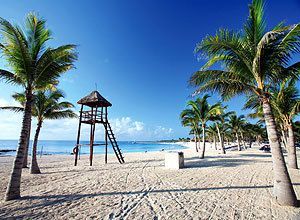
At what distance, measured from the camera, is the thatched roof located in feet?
47.9

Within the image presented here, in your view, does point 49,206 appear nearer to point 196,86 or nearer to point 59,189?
point 59,189

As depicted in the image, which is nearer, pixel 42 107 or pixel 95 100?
pixel 42 107

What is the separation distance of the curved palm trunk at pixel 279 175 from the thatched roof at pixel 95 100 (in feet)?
40.7

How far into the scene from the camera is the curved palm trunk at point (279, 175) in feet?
14.9

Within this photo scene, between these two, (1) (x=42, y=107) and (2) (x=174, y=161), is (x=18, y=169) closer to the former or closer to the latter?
(1) (x=42, y=107)

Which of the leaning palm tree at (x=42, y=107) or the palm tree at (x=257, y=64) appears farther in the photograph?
the leaning palm tree at (x=42, y=107)

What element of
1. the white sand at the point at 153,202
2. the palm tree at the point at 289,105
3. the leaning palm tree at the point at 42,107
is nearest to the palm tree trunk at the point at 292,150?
the palm tree at the point at 289,105

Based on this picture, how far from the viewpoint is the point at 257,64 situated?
515 cm

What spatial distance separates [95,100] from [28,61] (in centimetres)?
846

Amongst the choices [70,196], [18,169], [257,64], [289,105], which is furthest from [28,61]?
[289,105]

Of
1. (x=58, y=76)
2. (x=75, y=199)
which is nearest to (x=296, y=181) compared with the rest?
(x=75, y=199)

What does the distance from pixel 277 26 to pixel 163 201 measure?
20.9 feet

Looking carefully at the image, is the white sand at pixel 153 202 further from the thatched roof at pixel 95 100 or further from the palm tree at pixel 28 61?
the thatched roof at pixel 95 100

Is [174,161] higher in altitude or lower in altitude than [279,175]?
lower
